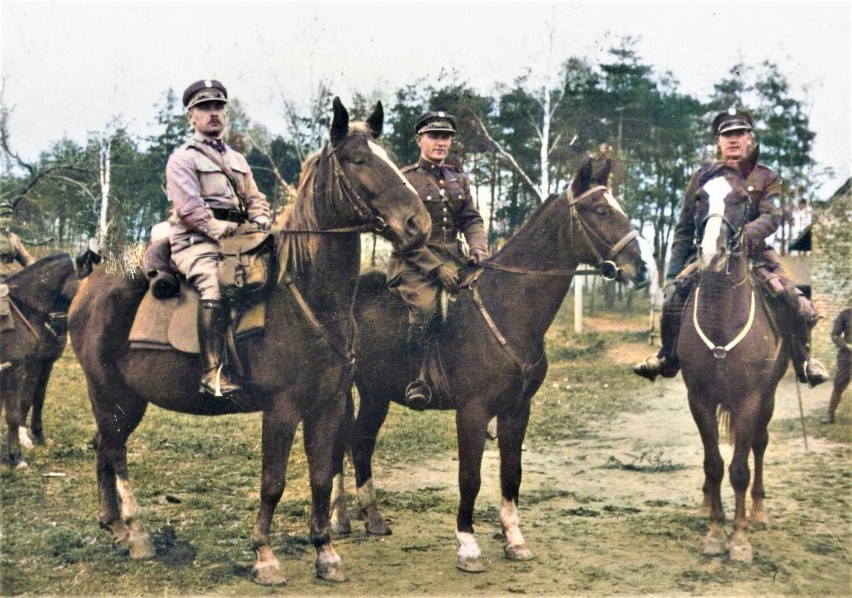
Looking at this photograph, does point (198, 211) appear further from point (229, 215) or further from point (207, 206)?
point (229, 215)

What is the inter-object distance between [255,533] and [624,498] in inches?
171

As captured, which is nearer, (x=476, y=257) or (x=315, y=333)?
(x=315, y=333)

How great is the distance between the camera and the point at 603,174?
20.1 ft

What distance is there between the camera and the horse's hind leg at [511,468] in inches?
250

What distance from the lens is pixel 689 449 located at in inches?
420

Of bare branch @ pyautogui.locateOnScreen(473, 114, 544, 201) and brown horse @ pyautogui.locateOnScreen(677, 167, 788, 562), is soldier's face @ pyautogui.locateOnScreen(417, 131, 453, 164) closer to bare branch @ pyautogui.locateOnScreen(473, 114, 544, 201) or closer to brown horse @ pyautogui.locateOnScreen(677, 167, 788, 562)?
bare branch @ pyautogui.locateOnScreen(473, 114, 544, 201)

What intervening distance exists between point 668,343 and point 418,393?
8.66ft

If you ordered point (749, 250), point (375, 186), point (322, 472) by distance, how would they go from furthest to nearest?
point (749, 250) → point (322, 472) → point (375, 186)

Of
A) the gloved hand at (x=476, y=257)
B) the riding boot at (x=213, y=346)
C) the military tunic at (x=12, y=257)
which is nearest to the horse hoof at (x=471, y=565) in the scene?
the riding boot at (x=213, y=346)

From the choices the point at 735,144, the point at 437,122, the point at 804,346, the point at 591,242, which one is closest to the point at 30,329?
the point at 437,122

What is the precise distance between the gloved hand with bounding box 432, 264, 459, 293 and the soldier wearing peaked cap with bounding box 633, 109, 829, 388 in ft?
7.37

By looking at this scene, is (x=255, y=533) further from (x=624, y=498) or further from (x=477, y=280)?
(x=624, y=498)

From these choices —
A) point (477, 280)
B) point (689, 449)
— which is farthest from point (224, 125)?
point (689, 449)

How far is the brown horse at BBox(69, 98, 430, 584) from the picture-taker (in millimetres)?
5273
